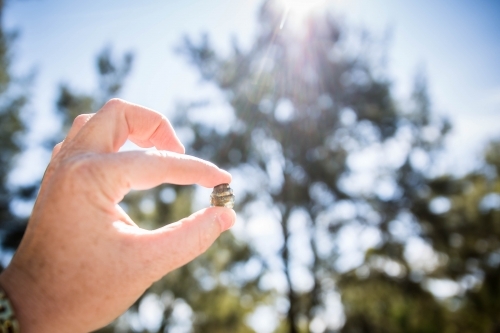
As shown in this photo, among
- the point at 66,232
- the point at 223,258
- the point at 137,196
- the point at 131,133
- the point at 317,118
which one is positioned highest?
the point at 131,133

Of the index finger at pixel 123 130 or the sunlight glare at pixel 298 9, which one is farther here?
the sunlight glare at pixel 298 9

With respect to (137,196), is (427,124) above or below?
above

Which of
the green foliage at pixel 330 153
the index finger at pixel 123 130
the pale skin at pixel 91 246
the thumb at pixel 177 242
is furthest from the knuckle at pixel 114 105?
the green foliage at pixel 330 153

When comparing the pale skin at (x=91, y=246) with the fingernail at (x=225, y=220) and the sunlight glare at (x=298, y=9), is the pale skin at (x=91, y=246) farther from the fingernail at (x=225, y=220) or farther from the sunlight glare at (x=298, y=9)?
the sunlight glare at (x=298, y=9)

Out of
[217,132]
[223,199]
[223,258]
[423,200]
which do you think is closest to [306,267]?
[223,258]

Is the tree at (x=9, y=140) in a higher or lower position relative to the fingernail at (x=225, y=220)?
lower

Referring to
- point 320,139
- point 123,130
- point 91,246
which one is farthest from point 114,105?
point 320,139

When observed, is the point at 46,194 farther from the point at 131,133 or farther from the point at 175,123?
the point at 175,123
